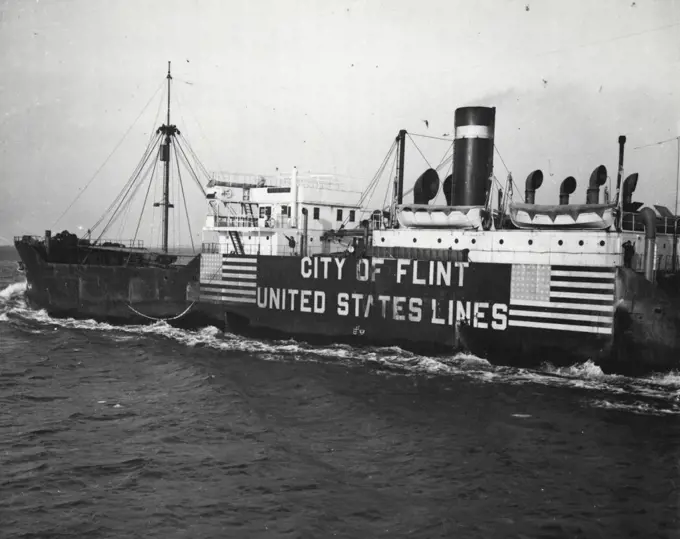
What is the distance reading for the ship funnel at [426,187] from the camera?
932 inches

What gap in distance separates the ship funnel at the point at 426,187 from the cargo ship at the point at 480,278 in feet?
0.22

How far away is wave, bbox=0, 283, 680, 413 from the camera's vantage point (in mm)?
17500

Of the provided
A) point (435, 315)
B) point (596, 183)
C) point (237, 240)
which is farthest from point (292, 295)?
point (596, 183)

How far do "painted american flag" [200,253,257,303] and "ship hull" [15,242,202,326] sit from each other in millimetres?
650

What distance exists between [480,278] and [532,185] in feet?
13.2

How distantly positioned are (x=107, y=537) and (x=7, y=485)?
297cm

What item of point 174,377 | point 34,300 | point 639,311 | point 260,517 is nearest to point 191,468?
point 260,517

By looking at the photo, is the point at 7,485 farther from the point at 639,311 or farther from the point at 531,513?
the point at 639,311

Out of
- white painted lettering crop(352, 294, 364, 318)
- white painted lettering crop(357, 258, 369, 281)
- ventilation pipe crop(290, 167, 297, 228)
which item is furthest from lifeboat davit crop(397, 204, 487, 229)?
ventilation pipe crop(290, 167, 297, 228)

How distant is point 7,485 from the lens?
11.2m

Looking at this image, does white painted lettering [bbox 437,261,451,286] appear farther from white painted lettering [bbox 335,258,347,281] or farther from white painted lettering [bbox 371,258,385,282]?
white painted lettering [bbox 335,258,347,281]

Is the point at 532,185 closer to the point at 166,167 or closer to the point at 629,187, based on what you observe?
the point at 629,187

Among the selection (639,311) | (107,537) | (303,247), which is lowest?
(107,537)

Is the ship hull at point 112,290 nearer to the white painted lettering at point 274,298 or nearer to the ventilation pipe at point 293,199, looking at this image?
the white painted lettering at point 274,298
